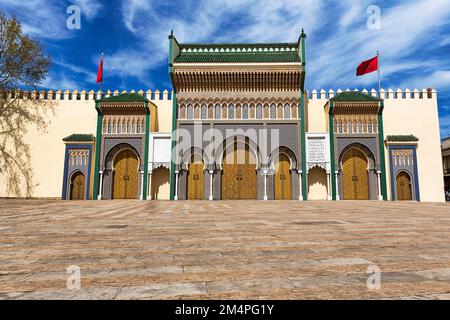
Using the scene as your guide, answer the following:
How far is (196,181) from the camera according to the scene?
16422 mm

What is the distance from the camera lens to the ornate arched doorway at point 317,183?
16.6 metres

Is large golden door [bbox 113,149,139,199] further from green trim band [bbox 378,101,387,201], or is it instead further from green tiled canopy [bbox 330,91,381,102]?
green trim band [bbox 378,101,387,201]

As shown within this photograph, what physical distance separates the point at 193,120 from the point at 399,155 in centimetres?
1294

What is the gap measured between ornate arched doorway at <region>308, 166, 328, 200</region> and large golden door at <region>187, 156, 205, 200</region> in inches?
264

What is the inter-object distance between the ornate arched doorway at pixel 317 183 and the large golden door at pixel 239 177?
3561 mm

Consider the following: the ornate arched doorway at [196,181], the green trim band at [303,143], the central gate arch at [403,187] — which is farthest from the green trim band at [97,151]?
the central gate arch at [403,187]

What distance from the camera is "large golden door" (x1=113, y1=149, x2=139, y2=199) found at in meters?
16.8

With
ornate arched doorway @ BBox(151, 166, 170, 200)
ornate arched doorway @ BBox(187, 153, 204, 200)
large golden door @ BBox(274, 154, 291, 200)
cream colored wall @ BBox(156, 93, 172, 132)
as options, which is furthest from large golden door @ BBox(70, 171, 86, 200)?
large golden door @ BBox(274, 154, 291, 200)

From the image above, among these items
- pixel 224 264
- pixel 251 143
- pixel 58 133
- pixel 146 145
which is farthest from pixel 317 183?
pixel 58 133

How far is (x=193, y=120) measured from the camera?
55.5 feet

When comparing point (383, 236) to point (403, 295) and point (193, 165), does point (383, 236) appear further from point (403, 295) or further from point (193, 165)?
point (193, 165)

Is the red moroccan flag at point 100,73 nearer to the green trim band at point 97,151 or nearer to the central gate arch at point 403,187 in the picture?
the green trim band at point 97,151

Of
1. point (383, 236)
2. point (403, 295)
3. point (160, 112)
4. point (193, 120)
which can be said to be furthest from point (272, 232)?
point (160, 112)
